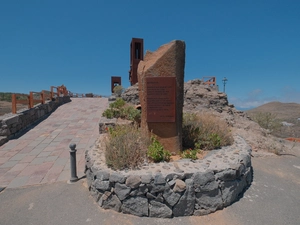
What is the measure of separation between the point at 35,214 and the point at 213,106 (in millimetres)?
10754

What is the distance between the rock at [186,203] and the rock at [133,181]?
781 mm

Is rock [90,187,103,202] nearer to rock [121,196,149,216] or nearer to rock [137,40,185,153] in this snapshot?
rock [121,196,149,216]

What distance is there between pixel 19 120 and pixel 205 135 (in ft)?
26.5

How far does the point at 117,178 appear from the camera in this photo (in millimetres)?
3004

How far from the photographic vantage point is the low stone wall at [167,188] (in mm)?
2936

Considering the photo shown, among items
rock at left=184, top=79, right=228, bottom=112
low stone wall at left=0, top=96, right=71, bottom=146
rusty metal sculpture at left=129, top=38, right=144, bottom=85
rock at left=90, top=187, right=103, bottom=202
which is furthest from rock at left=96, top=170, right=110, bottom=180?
rusty metal sculpture at left=129, top=38, right=144, bottom=85

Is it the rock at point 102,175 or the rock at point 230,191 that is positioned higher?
the rock at point 102,175

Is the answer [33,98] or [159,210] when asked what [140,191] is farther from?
[33,98]

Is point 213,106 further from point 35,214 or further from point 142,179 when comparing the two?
point 35,214

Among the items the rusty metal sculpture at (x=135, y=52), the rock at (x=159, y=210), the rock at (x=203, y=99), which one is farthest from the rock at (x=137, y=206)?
the rusty metal sculpture at (x=135, y=52)

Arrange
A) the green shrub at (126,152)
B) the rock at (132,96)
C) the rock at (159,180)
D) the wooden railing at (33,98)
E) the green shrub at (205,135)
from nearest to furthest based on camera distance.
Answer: the rock at (159,180) → the green shrub at (126,152) → the green shrub at (205,135) → the wooden railing at (33,98) → the rock at (132,96)

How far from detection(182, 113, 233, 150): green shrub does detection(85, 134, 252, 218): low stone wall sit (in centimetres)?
122

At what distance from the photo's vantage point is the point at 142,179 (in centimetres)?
292

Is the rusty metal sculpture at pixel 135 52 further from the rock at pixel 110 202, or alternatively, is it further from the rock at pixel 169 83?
the rock at pixel 110 202
